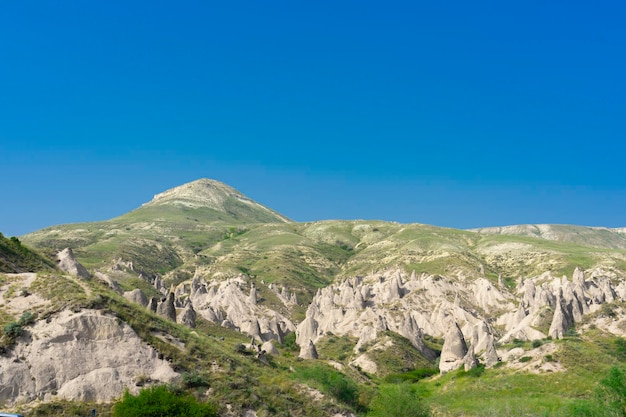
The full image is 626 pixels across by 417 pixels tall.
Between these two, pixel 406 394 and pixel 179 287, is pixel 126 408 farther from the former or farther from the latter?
pixel 179 287

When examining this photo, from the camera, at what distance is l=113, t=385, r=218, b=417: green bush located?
27000 millimetres

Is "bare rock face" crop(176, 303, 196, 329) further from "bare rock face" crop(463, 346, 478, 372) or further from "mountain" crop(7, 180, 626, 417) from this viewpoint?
"bare rock face" crop(463, 346, 478, 372)

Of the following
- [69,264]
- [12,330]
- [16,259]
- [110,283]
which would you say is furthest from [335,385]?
[110,283]

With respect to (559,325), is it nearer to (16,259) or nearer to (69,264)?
(69,264)

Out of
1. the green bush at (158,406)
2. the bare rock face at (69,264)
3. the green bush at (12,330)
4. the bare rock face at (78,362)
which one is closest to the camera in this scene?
the green bush at (158,406)

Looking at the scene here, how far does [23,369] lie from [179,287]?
131 metres

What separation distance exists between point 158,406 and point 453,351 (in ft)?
197

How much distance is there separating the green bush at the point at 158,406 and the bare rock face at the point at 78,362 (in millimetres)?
1821

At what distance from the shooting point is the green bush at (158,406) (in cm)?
2700

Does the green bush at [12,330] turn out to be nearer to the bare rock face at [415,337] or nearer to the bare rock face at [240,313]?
the bare rock face at [240,313]

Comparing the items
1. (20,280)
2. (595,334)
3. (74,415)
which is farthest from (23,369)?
(595,334)

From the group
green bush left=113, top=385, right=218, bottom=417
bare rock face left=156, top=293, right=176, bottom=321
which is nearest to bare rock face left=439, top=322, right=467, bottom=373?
bare rock face left=156, top=293, right=176, bottom=321

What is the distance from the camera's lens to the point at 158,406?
27312 millimetres

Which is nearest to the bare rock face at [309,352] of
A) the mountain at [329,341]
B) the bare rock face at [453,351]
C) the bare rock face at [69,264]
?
the mountain at [329,341]
